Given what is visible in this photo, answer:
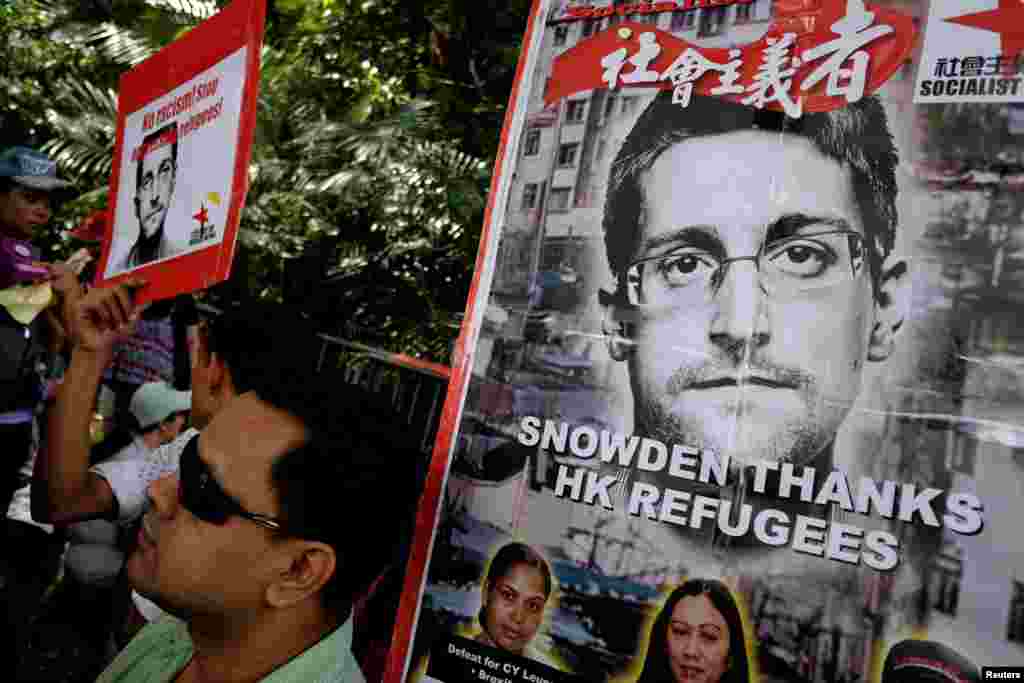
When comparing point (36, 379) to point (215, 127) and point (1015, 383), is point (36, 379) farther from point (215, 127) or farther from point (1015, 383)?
point (1015, 383)

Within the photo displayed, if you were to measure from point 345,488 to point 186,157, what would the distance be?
3.53 ft

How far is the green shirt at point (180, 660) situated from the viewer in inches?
58.2

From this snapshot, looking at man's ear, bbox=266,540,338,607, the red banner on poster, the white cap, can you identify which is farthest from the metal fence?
the red banner on poster

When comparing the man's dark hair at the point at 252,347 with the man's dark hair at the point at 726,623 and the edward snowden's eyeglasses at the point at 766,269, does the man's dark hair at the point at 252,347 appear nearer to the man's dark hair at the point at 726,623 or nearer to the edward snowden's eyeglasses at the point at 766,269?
the edward snowden's eyeglasses at the point at 766,269

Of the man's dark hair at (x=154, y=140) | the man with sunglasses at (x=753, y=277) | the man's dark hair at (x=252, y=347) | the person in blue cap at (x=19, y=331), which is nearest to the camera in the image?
the man with sunglasses at (x=753, y=277)

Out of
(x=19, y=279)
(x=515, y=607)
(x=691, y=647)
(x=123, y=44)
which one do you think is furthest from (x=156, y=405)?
(x=123, y=44)

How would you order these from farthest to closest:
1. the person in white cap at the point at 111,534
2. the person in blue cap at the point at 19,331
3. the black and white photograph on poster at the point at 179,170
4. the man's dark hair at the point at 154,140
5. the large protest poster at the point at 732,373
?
the person in white cap at the point at 111,534 → the person in blue cap at the point at 19,331 → the man's dark hair at the point at 154,140 → the black and white photograph on poster at the point at 179,170 → the large protest poster at the point at 732,373

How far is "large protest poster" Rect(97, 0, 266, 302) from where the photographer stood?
1976 mm

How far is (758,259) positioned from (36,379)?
117 inches

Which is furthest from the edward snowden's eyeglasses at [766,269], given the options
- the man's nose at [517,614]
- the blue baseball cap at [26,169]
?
the blue baseball cap at [26,169]

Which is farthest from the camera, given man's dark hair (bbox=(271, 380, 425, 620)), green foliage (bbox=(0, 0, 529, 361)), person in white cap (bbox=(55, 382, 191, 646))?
green foliage (bbox=(0, 0, 529, 361))

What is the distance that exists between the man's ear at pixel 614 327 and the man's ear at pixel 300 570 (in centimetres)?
60

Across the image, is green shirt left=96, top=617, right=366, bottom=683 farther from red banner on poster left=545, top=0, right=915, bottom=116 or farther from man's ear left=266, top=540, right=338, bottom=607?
red banner on poster left=545, top=0, right=915, bottom=116

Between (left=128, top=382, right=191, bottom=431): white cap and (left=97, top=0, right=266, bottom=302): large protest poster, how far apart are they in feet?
3.95
